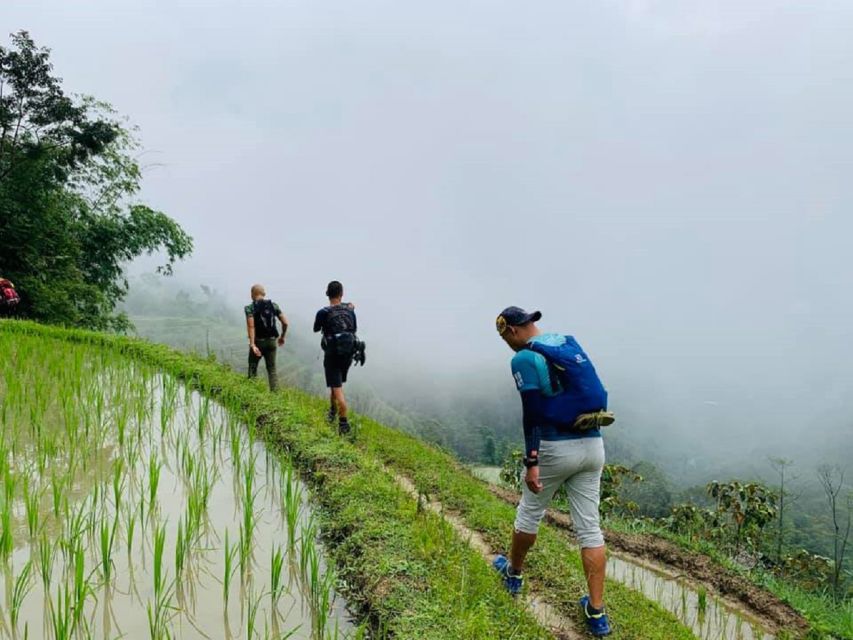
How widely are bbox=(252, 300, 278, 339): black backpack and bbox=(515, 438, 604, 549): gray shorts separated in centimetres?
561

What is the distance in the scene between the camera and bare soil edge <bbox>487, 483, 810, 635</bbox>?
4.67 m

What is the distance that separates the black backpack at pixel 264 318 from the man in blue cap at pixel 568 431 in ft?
18.1

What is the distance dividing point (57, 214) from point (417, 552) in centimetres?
2241

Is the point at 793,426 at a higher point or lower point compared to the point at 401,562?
lower

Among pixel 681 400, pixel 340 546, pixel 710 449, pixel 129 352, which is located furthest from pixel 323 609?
pixel 681 400

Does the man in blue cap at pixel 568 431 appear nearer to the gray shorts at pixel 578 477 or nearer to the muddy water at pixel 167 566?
the gray shorts at pixel 578 477

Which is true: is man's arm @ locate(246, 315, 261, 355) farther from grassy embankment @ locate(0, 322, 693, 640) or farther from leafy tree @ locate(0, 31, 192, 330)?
leafy tree @ locate(0, 31, 192, 330)

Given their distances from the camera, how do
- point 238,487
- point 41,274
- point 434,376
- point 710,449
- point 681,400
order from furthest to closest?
point 681,400 < point 434,376 < point 710,449 < point 41,274 < point 238,487

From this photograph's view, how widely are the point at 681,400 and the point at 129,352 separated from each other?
182m

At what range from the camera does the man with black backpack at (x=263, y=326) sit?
7.87m

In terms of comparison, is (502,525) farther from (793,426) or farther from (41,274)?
(793,426)

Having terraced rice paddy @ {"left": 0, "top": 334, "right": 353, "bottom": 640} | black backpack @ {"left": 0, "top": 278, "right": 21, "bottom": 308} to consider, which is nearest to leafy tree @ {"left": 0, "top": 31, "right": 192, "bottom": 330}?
black backpack @ {"left": 0, "top": 278, "right": 21, "bottom": 308}

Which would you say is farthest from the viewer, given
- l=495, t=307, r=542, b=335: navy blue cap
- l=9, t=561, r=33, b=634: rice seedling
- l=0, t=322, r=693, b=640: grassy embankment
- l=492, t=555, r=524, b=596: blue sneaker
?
l=492, t=555, r=524, b=596: blue sneaker

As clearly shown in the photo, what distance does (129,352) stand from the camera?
10.4 meters
